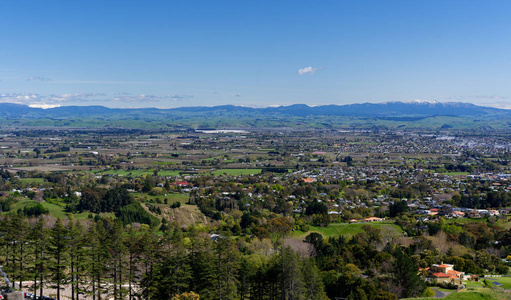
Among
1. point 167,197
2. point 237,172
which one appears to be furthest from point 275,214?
point 237,172

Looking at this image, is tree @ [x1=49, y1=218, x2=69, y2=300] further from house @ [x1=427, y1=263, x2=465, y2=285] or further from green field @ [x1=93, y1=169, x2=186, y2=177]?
green field @ [x1=93, y1=169, x2=186, y2=177]

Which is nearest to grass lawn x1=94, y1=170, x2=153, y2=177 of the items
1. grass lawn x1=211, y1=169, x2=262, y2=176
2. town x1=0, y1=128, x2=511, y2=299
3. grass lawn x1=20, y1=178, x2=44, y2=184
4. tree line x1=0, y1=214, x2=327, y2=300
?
town x1=0, y1=128, x2=511, y2=299

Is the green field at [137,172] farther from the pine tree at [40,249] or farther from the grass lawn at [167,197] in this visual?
the pine tree at [40,249]

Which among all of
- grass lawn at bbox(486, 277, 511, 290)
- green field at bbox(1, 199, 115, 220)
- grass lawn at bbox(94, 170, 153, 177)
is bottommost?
grass lawn at bbox(94, 170, 153, 177)

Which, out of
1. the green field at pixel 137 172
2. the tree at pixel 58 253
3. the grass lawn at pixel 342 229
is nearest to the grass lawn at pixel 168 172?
the green field at pixel 137 172

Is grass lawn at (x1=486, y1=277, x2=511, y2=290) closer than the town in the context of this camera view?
No

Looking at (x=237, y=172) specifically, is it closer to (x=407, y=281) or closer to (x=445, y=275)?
(x=445, y=275)

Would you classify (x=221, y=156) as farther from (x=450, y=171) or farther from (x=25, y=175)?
(x=450, y=171)

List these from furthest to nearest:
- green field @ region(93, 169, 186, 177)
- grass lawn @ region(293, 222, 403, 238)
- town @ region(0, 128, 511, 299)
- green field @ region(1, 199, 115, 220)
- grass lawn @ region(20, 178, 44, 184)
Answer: green field @ region(93, 169, 186, 177) < grass lawn @ region(20, 178, 44, 184) < green field @ region(1, 199, 115, 220) < grass lawn @ region(293, 222, 403, 238) < town @ region(0, 128, 511, 299)

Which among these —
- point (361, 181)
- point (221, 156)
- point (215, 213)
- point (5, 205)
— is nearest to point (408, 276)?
point (215, 213)
